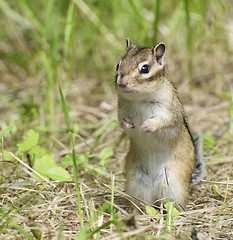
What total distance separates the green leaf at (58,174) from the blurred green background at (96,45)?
216cm

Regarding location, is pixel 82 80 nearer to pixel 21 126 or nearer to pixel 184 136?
pixel 21 126

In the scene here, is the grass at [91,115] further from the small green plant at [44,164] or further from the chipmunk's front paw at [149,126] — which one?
the chipmunk's front paw at [149,126]

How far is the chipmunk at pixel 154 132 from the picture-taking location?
3.01 meters

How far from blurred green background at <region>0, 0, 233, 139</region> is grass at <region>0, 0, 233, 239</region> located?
19mm

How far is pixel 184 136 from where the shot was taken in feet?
10.9

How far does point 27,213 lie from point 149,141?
1066 mm

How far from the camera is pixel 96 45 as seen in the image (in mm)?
6281

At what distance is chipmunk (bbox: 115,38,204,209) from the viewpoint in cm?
301

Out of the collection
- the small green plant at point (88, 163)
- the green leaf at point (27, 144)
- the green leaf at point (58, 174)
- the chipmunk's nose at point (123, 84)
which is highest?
the chipmunk's nose at point (123, 84)

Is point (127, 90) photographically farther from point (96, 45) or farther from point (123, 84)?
point (96, 45)

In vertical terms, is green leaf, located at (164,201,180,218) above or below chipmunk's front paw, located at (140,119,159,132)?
below

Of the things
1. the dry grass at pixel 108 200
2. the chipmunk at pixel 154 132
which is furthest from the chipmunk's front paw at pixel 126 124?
the dry grass at pixel 108 200

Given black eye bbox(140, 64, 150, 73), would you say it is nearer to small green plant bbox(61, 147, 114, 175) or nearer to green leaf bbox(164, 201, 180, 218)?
green leaf bbox(164, 201, 180, 218)

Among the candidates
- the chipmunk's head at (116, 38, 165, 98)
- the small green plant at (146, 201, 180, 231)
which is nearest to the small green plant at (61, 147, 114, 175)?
the small green plant at (146, 201, 180, 231)
